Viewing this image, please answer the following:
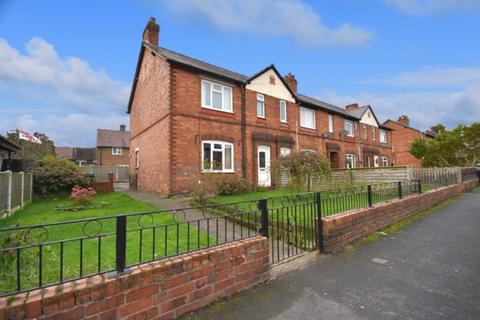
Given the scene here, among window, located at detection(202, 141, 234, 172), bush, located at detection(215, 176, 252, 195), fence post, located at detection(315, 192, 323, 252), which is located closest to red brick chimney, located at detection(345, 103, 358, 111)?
window, located at detection(202, 141, 234, 172)

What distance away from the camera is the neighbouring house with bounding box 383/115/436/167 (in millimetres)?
34656

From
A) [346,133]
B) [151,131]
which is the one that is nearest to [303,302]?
[151,131]

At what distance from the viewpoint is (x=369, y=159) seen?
25547mm

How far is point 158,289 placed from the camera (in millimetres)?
2898

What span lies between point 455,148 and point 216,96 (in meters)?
23.6

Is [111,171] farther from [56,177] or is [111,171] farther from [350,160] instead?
[350,160]

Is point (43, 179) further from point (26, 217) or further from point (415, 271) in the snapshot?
point (415, 271)

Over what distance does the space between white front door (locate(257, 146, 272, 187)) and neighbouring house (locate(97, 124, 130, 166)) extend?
104 ft

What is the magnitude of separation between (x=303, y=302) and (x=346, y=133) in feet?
69.6

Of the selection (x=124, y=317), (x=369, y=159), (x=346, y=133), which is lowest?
(x=124, y=317)

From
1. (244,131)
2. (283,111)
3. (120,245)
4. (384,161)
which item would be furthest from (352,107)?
(120,245)

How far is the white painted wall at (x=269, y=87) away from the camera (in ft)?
51.1

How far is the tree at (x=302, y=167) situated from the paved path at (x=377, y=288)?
442cm

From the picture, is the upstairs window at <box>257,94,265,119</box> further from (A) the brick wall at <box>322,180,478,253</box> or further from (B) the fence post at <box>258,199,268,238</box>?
(B) the fence post at <box>258,199,268,238</box>
